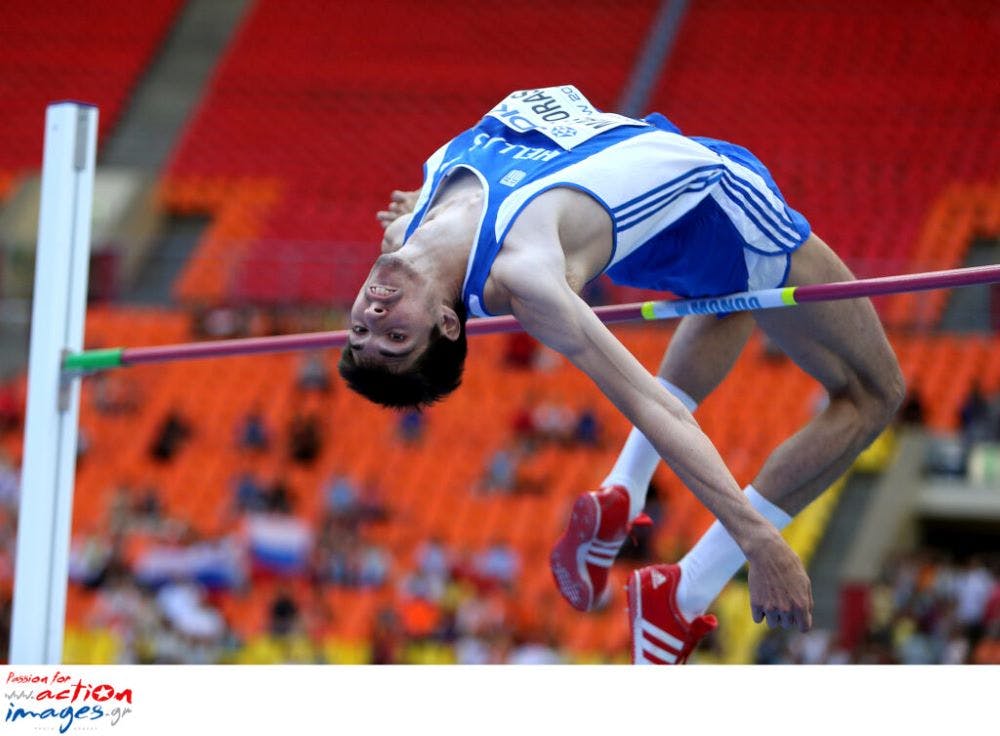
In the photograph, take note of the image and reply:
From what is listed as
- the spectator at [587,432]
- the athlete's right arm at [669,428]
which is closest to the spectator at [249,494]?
the spectator at [587,432]

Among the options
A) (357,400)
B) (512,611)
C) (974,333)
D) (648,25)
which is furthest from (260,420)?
(648,25)

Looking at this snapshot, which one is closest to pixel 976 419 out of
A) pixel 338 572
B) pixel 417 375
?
pixel 338 572

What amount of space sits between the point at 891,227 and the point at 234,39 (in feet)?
28.4

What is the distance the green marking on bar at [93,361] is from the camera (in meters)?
Result: 3.76

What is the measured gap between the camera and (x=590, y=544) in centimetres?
359

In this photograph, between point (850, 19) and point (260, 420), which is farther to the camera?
point (850, 19)

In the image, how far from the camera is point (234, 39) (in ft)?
59.0

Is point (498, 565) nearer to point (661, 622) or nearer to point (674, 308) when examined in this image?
point (661, 622)

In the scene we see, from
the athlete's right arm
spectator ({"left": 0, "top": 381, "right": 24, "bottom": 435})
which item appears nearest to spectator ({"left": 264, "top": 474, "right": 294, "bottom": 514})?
spectator ({"left": 0, "top": 381, "right": 24, "bottom": 435})

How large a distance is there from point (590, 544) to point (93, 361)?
51.3 inches

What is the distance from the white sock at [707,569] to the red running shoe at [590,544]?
187 millimetres

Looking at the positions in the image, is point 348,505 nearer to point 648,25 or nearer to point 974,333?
point 974,333

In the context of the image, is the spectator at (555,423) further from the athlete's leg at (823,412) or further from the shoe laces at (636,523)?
the athlete's leg at (823,412)
